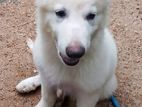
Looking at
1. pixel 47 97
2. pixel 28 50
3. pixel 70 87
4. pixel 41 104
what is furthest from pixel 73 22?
pixel 28 50

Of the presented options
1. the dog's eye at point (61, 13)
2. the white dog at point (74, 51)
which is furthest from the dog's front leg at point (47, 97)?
the dog's eye at point (61, 13)

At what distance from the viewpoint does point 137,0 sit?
3.24m

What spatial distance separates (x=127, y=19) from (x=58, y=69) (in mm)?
1202

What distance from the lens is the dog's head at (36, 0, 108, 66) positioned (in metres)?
1.68

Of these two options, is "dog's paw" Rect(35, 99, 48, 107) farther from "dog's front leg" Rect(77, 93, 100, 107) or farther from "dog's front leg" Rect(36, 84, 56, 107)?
"dog's front leg" Rect(77, 93, 100, 107)

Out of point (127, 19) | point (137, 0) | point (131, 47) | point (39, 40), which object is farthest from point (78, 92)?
point (137, 0)

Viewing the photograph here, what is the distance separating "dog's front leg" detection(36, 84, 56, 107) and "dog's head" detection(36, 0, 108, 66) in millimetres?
553

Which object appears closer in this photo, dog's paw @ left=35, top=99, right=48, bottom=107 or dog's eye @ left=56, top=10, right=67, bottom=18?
dog's eye @ left=56, top=10, right=67, bottom=18

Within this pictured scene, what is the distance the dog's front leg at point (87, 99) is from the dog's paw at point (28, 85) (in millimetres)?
457

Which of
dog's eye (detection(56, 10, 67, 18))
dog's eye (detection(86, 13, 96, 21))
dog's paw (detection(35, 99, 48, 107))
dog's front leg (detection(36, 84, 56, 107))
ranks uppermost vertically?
dog's eye (detection(56, 10, 67, 18))

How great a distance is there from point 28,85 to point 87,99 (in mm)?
557

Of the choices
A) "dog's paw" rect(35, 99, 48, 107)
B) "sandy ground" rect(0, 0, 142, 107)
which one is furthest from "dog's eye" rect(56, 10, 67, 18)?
"sandy ground" rect(0, 0, 142, 107)

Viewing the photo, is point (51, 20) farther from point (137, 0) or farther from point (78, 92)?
point (137, 0)

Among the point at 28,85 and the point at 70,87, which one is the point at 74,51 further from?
the point at 28,85
